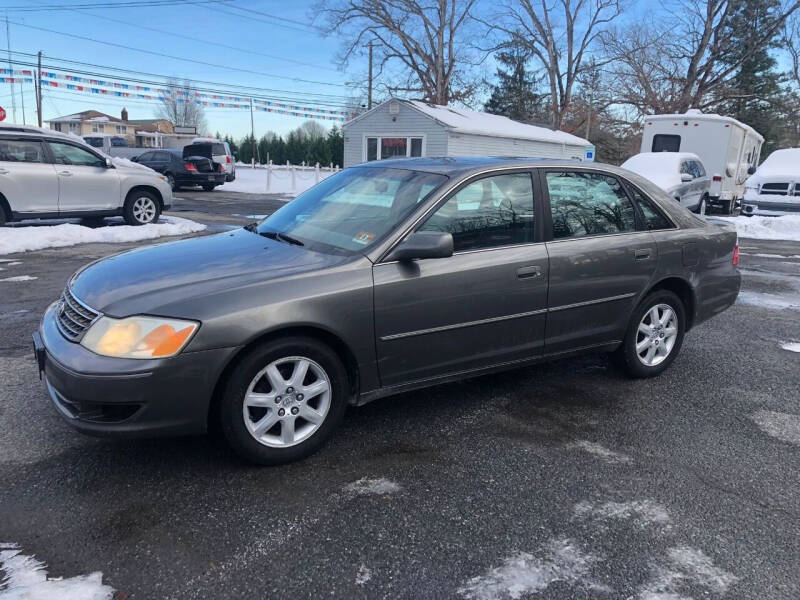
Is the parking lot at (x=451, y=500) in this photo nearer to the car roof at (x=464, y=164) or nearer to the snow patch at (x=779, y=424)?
the snow patch at (x=779, y=424)

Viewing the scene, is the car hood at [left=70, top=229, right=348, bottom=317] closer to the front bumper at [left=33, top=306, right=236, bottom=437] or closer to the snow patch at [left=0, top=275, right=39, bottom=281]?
the front bumper at [left=33, top=306, right=236, bottom=437]

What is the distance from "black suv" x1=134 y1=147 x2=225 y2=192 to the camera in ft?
73.5

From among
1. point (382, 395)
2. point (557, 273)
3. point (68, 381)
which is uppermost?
point (557, 273)

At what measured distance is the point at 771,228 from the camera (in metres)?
14.7

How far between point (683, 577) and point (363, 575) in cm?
123

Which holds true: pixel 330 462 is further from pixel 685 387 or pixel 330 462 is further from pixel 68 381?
pixel 685 387

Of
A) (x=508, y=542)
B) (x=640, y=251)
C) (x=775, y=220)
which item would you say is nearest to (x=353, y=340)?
(x=508, y=542)

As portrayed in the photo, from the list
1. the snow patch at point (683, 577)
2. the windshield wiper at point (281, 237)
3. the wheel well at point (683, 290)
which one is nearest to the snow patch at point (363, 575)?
the snow patch at point (683, 577)

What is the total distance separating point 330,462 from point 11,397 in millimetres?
2167

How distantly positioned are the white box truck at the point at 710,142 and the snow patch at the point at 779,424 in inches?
641

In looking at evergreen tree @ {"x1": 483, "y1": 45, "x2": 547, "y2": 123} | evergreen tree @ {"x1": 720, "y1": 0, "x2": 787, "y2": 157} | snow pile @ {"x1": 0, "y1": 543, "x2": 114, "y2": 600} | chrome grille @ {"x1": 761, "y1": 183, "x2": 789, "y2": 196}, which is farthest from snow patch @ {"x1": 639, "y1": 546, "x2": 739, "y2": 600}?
evergreen tree @ {"x1": 483, "y1": 45, "x2": 547, "y2": 123}

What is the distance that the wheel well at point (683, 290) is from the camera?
4383 millimetres

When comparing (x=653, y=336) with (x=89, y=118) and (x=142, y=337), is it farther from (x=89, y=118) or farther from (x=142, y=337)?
(x=89, y=118)

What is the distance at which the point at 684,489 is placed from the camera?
2.94 m
